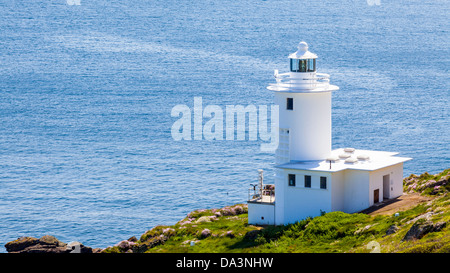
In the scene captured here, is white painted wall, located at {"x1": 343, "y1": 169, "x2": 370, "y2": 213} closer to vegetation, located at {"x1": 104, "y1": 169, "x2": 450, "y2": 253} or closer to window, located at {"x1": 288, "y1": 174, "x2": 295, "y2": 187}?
vegetation, located at {"x1": 104, "y1": 169, "x2": 450, "y2": 253}

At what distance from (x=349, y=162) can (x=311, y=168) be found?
247cm

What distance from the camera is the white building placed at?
40625 millimetres

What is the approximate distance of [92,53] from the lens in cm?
15338

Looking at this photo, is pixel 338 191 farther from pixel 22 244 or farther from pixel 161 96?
pixel 161 96

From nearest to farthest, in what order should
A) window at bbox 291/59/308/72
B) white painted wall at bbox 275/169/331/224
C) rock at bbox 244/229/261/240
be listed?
1. rock at bbox 244/229/261/240
2. white painted wall at bbox 275/169/331/224
3. window at bbox 291/59/308/72

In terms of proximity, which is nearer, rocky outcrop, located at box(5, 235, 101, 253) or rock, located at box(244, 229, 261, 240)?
rock, located at box(244, 229, 261, 240)

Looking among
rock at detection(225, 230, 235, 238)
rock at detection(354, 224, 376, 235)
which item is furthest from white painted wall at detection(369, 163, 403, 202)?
rock at detection(225, 230, 235, 238)

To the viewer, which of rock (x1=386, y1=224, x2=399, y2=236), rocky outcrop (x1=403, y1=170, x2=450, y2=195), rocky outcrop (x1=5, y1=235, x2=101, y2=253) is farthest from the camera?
rocky outcrop (x1=5, y1=235, x2=101, y2=253)

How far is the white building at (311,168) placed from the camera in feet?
133

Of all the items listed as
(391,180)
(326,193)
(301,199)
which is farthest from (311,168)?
(391,180)

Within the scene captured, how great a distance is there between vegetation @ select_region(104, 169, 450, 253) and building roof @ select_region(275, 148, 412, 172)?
293 centimetres

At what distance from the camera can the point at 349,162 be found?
4188 centimetres

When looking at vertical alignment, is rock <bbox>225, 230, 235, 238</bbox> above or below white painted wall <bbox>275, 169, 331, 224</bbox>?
below

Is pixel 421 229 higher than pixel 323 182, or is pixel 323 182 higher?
pixel 323 182
